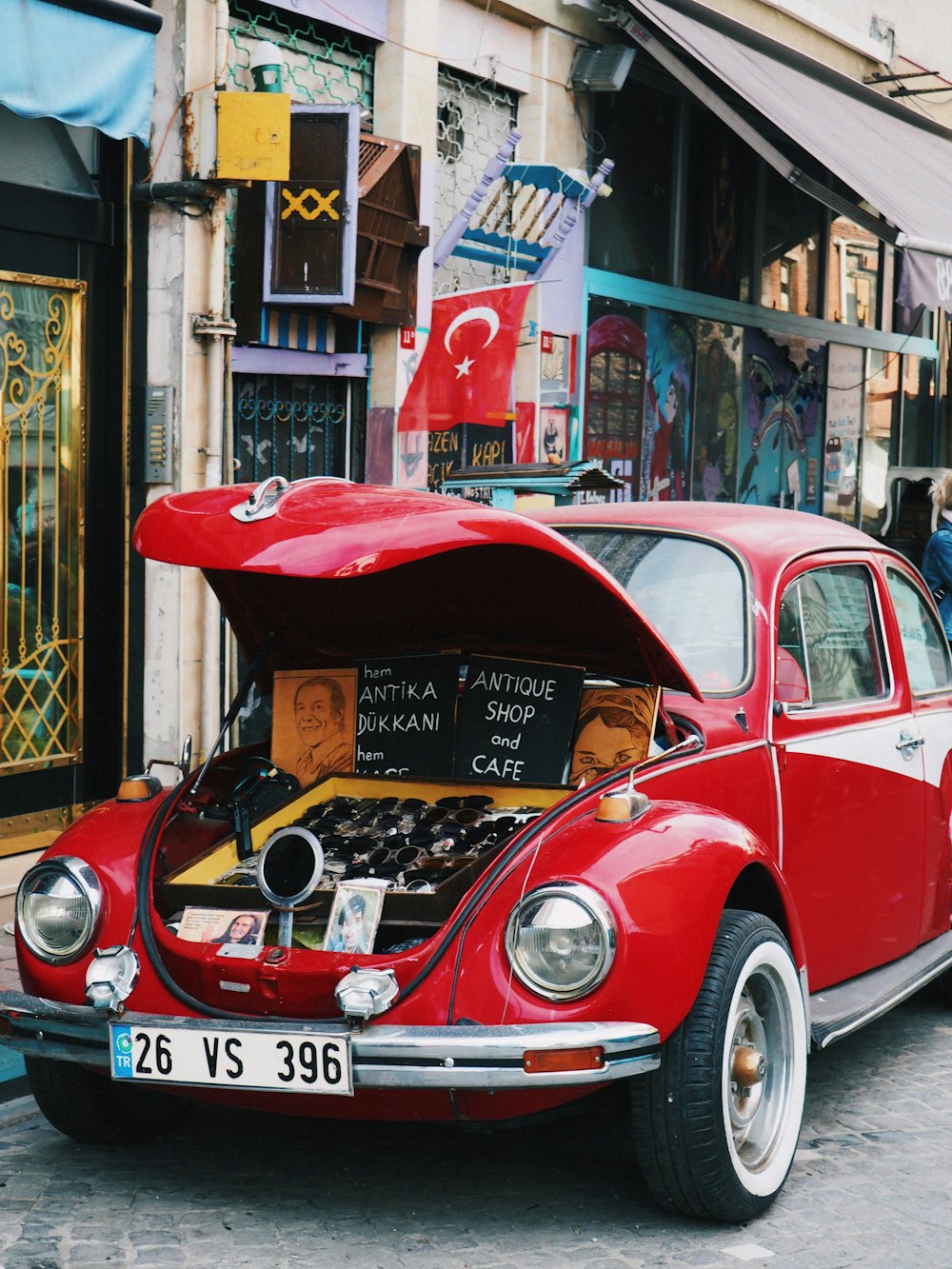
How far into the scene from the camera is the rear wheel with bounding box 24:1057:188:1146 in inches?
160

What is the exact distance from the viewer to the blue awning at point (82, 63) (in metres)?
6.30

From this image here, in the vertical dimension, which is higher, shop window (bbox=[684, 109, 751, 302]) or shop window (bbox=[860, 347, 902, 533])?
shop window (bbox=[684, 109, 751, 302])

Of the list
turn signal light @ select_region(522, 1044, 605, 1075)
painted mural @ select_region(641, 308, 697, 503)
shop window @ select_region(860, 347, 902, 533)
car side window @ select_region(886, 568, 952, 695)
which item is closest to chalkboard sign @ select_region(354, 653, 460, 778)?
turn signal light @ select_region(522, 1044, 605, 1075)

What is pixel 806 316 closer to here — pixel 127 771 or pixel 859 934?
pixel 127 771

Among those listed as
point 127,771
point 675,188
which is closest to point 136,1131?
point 127,771

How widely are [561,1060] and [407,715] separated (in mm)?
1538

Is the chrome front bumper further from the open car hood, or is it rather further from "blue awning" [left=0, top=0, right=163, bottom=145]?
"blue awning" [left=0, top=0, right=163, bottom=145]

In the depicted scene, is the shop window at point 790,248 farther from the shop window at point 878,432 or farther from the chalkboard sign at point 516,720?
the chalkboard sign at point 516,720

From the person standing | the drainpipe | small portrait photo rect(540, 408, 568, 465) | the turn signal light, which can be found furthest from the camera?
small portrait photo rect(540, 408, 568, 465)

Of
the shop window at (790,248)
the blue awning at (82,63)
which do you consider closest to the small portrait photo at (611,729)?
the blue awning at (82,63)

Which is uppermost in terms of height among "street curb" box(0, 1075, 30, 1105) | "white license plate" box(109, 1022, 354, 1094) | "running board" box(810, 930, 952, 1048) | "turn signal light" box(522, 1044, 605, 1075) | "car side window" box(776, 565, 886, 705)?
"car side window" box(776, 565, 886, 705)

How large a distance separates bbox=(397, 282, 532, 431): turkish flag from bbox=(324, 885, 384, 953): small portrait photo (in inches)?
229

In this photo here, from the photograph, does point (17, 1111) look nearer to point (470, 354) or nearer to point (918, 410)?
point (470, 354)

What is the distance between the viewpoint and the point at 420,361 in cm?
936
